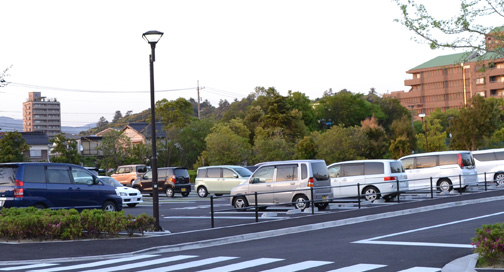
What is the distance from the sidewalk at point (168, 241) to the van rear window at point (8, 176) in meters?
4.22

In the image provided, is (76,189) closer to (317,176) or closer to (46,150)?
(317,176)

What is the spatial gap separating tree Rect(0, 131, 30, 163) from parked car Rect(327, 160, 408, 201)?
40.6 m

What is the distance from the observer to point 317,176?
22.1 meters

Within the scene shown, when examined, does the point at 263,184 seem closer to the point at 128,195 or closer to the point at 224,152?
the point at 128,195

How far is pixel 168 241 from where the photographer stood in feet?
48.1

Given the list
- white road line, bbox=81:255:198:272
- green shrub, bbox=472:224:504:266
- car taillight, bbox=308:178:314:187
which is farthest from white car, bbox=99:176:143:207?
green shrub, bbox=472:224:504:266

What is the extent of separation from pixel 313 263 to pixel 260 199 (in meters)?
11.8

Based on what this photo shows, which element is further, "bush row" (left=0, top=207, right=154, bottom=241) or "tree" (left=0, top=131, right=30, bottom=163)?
"tree" (left=0, top=131, right=30, bottom=163)

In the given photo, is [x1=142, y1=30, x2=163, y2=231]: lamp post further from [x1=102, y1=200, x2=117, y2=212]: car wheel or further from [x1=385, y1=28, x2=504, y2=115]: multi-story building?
[x1=385, y1=28, x2=504, y2=115]: multi-story building

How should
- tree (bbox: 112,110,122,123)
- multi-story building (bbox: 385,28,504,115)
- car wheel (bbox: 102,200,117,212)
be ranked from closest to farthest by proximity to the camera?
car wheel (bbox: 102,200,117,212) < multi-story building (bbox: 385,28,504,115) < tree (bbox: 112,110,122,123)

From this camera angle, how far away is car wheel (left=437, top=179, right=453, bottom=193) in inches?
1154

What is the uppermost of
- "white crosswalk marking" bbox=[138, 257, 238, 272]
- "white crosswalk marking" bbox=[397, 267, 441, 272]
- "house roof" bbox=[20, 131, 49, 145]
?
"house roof" bbox=[20, 131, 49, 145]

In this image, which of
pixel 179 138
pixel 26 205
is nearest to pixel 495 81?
pixel 179 138

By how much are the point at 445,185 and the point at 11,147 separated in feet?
144
